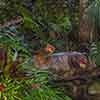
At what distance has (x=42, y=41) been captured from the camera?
196 inches

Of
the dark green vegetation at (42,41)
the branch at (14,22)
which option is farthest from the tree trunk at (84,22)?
the branch at (14,22)

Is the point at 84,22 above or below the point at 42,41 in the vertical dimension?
above

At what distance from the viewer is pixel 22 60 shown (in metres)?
4.11

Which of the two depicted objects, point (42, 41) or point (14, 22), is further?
point (14, 22)

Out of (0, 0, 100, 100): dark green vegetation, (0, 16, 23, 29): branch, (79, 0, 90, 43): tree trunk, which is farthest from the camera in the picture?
(0, 16, 23, 29): branch

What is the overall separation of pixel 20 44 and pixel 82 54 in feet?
2.61

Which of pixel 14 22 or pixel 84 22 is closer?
pixel 84 22

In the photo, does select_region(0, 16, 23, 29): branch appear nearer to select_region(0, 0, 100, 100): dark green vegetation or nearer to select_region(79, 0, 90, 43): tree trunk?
select_region(0, 0, 100, 100): dark green vegetation

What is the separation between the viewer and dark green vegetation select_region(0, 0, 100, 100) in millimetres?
3730

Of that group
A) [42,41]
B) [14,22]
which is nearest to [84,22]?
[42,41]

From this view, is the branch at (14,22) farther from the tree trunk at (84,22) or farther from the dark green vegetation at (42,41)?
the tree trunk at (84,22)

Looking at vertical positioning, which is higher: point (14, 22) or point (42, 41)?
point (14, 22)

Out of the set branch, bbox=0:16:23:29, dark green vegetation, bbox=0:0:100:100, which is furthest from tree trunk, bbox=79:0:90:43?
branch, bbox=0:16:23:29

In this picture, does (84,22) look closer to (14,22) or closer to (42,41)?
(42,41)
